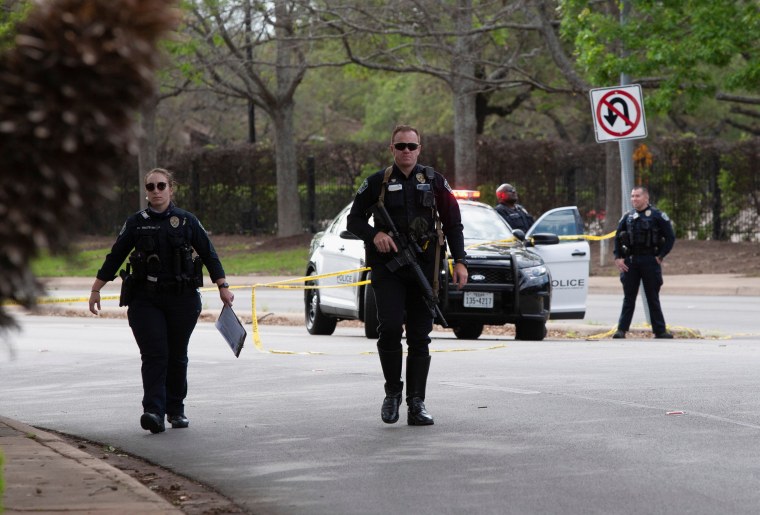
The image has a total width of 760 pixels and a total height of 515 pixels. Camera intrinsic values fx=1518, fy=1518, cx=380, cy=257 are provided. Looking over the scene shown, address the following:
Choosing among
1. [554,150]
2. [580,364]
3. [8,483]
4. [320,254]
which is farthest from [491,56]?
[8,483]

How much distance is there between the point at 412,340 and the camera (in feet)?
31.1

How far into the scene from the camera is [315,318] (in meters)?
17.7

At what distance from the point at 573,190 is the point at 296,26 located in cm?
799

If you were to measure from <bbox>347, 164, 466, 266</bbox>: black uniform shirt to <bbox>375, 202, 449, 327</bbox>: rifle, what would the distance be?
0.18 feet

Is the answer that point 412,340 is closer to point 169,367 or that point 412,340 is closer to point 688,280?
point 169,367

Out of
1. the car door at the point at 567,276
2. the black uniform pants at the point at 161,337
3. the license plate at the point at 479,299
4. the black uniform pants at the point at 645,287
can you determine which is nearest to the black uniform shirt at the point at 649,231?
the black uniform pants at the point at 645,287

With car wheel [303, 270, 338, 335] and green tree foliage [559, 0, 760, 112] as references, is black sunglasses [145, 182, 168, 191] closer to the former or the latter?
car wheel [303, 270, 338, 335]

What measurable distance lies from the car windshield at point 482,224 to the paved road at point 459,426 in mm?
1632

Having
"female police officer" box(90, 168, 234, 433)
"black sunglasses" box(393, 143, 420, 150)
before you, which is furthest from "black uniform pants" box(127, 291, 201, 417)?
"black sunglasses" box(393, 143, 420, 150)

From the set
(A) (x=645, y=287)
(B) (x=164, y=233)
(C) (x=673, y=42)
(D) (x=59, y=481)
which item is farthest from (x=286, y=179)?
(D) (x=59, y=481)

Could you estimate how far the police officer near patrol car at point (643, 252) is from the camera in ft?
55.1

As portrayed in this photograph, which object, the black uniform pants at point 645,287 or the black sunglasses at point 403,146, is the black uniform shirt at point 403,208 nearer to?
the black sunglasses at point 403,146

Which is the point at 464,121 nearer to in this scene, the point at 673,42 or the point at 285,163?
the point at 285,163

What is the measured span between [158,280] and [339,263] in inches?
302
